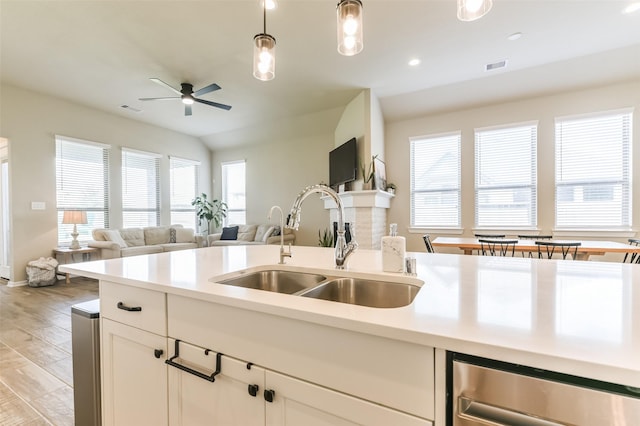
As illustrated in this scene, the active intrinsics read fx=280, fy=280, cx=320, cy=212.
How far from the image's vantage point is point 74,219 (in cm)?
477

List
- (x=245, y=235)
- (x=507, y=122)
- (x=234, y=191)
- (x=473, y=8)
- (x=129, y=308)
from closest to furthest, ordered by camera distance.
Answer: (x=129, y=308), (x=473, y=8), (x=507, y=122), (x=245, y=235), (x=234, y=191)

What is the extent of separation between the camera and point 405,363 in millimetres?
629

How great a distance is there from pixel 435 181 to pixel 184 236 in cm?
554

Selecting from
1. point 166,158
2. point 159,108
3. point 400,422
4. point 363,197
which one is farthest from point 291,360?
point 166,158

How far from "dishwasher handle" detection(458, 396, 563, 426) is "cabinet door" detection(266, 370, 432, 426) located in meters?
0.09

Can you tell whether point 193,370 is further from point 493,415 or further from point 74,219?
point 74,219

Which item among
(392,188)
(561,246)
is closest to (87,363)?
(561,246)

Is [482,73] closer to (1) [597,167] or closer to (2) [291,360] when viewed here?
(1) [597,167]

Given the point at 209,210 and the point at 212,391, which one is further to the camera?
the point at 209,210

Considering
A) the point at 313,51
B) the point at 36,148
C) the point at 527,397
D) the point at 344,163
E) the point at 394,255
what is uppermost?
the point at 313,51

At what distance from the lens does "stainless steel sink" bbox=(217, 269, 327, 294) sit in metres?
1.31

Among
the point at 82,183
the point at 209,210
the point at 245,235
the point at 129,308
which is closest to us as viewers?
the point at 129,308

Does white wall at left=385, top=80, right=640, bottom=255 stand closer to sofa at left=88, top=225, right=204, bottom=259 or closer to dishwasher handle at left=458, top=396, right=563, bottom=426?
sofa at left=88, top=225, right=204, bottom=259

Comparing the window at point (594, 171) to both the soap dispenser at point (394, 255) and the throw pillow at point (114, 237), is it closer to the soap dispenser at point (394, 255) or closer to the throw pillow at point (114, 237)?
the soap dispenser at point (394, 255)
